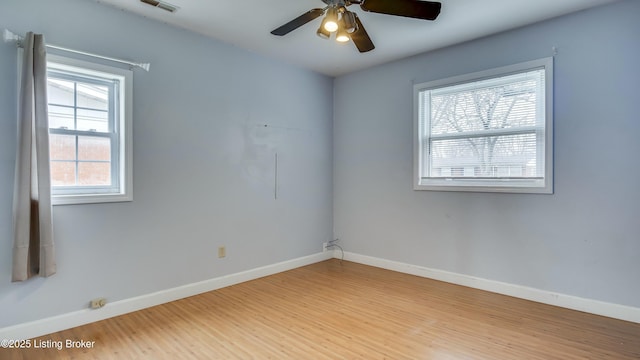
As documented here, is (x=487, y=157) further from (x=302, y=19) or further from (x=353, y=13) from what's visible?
(x=302, y=19)

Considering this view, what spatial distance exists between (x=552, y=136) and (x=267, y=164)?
3.02m

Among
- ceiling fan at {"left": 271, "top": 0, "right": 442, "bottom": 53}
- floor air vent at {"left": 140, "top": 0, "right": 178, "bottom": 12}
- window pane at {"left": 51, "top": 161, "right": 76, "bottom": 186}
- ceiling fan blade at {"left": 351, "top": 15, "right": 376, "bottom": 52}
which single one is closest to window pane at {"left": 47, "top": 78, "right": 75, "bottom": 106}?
window pane at {"left": 51, "top": 161, "right": 76, "bottom": 186}

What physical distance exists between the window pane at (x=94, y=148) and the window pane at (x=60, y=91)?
11.9 inches

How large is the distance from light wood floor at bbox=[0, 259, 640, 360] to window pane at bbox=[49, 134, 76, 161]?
4.51 ft

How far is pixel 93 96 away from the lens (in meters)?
2.79

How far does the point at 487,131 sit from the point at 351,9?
1.92 meters

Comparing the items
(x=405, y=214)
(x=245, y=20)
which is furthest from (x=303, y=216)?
(x=245, y=20)

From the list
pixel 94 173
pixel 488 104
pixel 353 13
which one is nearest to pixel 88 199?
pixel 94 173

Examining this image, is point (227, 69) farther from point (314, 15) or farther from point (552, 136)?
point (552, 136)

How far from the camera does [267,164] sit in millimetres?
4070

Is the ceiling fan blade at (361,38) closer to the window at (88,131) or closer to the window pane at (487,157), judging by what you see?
the window pane at (487,157)

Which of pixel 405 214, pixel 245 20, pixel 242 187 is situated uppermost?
pixel 245 20

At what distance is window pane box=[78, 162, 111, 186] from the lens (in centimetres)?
273

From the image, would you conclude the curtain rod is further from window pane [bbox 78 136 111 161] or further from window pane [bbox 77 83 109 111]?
window pane [bbox 78 136 111 161]
